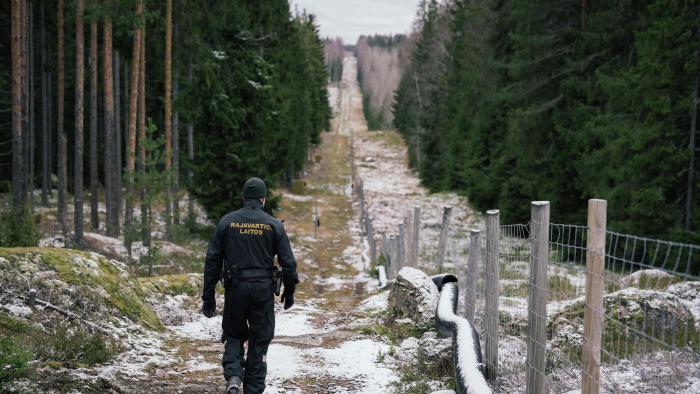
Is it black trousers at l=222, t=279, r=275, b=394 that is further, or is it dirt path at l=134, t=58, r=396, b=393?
dirt path at l=134, t=58, r=396, b=393

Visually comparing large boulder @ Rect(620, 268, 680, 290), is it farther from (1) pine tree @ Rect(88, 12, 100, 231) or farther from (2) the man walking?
(1) pine tree @ Rect(88, 12, 100, 231)

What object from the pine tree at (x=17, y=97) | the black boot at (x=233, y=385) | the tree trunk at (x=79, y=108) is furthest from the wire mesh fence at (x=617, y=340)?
the pine tree at (x=17, y=97)

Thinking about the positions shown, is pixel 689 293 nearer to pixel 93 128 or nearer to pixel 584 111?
pixel 584 111

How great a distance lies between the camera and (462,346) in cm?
537

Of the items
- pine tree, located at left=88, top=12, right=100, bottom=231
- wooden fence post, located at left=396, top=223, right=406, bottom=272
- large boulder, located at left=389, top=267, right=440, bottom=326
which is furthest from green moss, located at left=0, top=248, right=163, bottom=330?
pine tree, located at left=88, top=12, right=100, bottom=231

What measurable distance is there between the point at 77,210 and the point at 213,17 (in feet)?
28.1

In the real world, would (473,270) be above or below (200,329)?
above

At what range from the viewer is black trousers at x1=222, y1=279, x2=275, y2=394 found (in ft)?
18.1

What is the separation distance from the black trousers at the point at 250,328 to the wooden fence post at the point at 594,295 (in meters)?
3.17

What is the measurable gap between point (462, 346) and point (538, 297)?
1527mm

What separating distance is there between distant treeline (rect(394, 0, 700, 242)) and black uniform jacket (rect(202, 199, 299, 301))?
1133 cm

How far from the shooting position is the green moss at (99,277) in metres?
7.11

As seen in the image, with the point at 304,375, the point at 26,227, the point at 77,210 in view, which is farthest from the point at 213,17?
the point at 304,375

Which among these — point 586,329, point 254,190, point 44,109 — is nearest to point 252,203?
point 254,190
